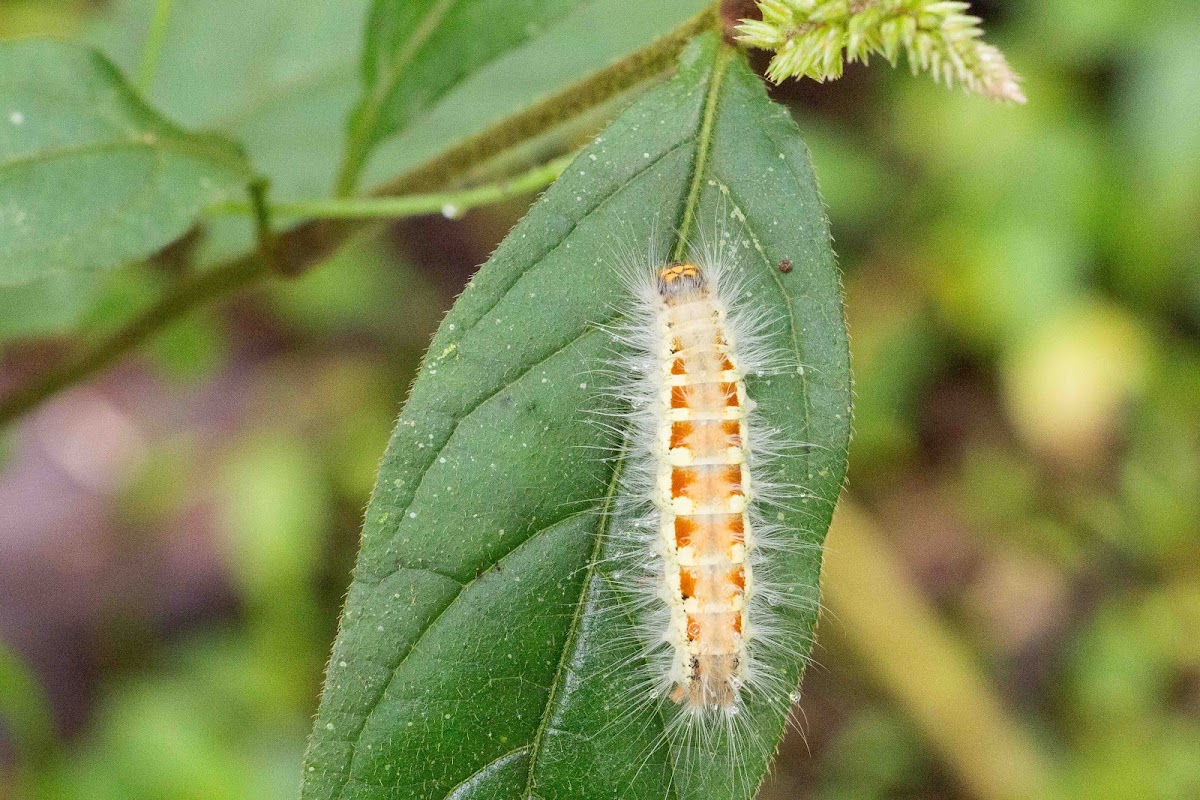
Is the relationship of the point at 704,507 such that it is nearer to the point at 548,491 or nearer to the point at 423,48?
the point at 548,491

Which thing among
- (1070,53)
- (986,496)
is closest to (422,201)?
(986,496)

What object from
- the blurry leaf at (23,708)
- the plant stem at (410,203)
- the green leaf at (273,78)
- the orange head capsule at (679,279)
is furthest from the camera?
the blurry leaf at (23,708)

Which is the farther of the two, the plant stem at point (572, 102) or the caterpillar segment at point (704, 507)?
the caterpillar segment at point (704, 507)

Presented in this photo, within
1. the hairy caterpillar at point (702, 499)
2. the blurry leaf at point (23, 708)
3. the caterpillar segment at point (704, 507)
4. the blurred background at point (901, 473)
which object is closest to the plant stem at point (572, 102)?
the hairy caterpillar at point (702, 499)

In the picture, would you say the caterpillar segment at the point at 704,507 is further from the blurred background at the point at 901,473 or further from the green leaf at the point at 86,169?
the blurred background at the point at 901,473

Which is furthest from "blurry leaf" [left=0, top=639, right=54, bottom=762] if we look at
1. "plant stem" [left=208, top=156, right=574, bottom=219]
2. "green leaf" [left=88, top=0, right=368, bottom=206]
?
"plant stem" [left=208, top=156, right=574, bottom=219]

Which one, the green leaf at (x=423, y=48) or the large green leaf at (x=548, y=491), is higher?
the green leaf at (x=423, y=48)
